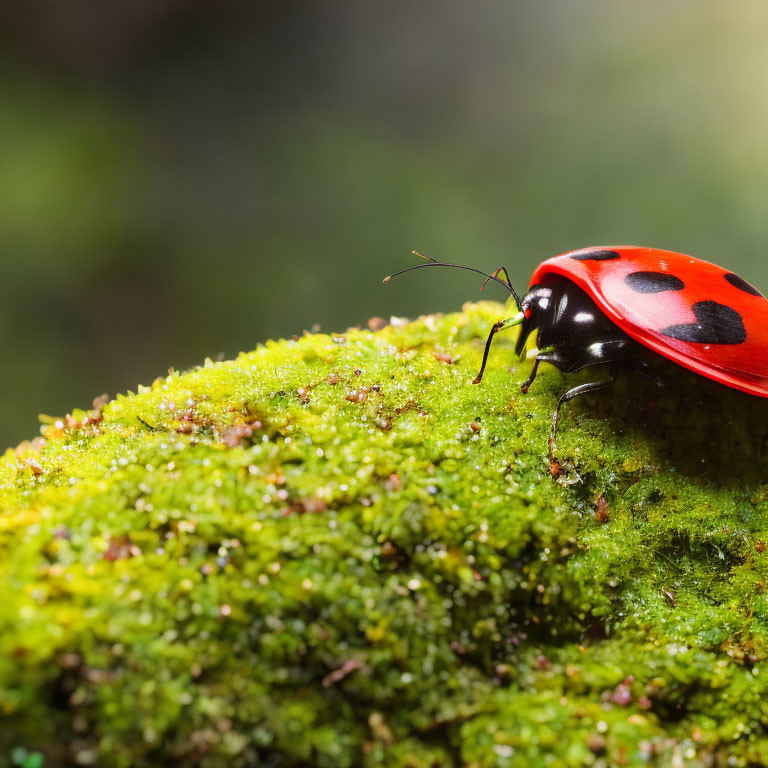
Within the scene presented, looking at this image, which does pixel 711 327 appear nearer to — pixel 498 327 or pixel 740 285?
pixel 740 285

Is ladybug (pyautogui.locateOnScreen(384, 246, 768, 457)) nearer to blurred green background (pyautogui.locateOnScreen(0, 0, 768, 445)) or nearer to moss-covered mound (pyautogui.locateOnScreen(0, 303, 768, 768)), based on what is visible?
moss-covered mound (pyautogui.locateOnScreen(0, 303, 768, 768))

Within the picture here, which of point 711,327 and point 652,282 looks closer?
point 711,327

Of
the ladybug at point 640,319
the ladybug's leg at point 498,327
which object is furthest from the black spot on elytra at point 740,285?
the ladybug's leg at point 498,327

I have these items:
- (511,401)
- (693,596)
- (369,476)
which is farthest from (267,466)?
(693,596)

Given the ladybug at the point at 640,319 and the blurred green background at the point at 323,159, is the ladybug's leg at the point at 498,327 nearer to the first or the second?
the ladybug at the point at 640,319

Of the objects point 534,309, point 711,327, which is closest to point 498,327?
point 534,309
